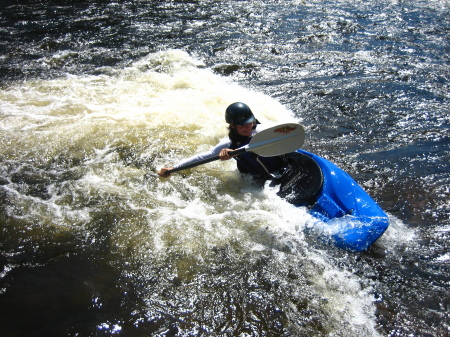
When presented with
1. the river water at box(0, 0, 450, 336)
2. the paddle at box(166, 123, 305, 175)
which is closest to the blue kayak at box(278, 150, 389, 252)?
the river water at box(0, 0, 450, 336)

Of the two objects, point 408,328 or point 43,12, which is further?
point 43,12

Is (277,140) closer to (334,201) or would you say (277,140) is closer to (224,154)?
(224,154)

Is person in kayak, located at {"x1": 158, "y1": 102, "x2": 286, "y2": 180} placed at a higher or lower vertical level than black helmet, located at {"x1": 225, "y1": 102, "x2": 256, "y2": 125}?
lower

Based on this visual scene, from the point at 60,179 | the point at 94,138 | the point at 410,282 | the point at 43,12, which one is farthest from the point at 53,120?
the point at 43,12

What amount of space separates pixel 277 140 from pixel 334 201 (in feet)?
2.71

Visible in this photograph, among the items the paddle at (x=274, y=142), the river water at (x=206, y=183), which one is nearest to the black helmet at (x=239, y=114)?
the paddle at (x=274, y=142)

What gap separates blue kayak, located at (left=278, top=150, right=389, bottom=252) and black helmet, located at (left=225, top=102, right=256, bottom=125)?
0.68 metres

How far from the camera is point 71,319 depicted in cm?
260

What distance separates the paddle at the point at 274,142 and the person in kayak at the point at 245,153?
11cm

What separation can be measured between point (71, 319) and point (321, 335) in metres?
1.74

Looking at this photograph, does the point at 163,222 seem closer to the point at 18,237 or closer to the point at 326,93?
the point at 18,237

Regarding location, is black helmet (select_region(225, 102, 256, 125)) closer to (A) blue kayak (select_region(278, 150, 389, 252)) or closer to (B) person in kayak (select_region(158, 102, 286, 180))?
(B) person in kayak (select_region(158, 102, 286, 180))

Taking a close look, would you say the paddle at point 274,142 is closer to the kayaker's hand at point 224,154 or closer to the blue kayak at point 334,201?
the kayaker's hand at point 224,154

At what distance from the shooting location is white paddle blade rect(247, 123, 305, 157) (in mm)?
3753
